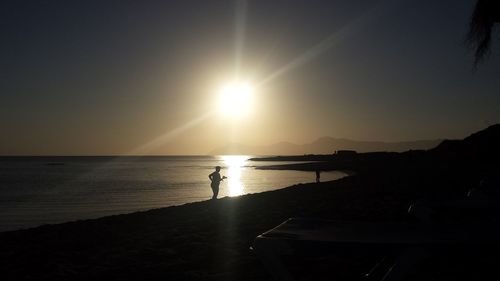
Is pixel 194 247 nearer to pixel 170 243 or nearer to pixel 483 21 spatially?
pixel 170 243

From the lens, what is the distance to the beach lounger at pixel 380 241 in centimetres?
303

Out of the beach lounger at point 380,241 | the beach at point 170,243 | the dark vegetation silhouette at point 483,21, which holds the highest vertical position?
the dark vegetation silhouette at point 483,21

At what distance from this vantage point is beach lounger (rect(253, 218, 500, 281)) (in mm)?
3031

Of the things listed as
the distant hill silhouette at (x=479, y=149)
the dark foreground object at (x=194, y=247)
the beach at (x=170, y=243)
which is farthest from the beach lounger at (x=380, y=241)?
the distant hill silhouette at (x=479, y=149)

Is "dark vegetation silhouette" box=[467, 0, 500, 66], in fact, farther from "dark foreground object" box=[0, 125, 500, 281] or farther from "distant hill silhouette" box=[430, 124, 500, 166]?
"distant hill silhouette" box=[430, 124, 500, 166]

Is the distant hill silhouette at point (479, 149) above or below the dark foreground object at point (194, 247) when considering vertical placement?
above

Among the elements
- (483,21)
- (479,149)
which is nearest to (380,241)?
(483,21)

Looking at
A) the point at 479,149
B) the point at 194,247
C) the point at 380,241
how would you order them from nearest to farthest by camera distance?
the point at 380,241
the point at 194,247
the point at 479,149

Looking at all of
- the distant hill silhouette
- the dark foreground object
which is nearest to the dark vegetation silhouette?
the dark foreground object

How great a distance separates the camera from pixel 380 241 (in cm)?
312

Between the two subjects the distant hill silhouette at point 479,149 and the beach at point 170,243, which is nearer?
the beach at point 170,243

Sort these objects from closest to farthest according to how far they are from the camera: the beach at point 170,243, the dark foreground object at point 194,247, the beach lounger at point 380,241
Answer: the beach lounger at point 380,241, the dark foreground object at point 194,247, the beach at point 170,243

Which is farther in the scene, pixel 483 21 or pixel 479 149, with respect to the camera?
pixel 479 149

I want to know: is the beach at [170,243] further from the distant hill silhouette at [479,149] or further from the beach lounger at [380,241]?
the distant hill silhouette at [479,149]
